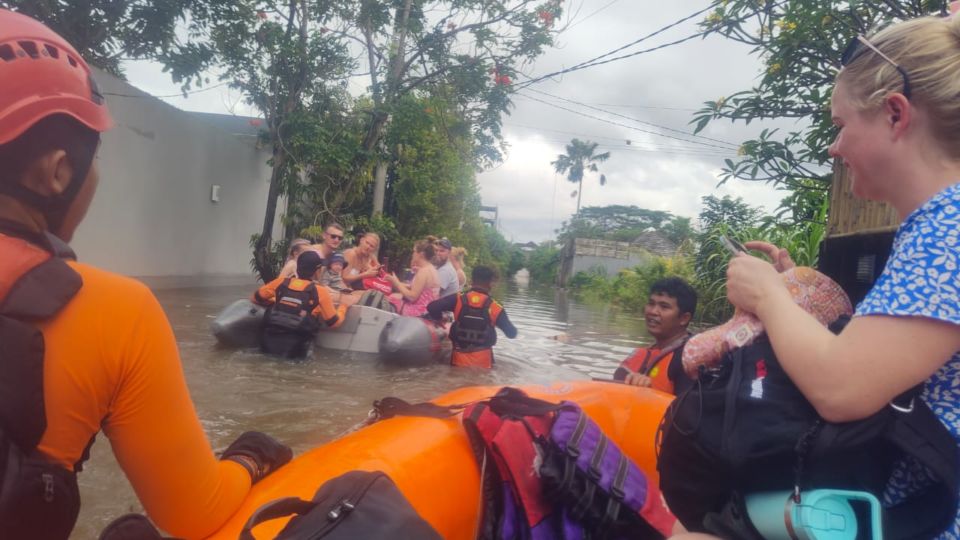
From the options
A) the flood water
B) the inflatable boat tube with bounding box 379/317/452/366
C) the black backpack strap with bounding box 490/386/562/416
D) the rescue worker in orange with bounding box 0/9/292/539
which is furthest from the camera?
the inflatable boat tube with bounding box 379/317/452/366

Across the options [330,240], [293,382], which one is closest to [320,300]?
[293,382]

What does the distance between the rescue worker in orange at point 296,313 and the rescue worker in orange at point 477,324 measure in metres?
1.40

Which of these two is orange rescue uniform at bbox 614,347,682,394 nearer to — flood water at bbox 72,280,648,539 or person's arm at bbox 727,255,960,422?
flood water at bbox 72,280,648,539

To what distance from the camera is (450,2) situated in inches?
500

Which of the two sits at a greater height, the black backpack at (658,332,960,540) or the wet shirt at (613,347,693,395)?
the black backpack at (658,332,960,540)

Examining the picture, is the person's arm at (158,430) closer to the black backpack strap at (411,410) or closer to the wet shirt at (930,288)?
the black backpack strap at (411,410)

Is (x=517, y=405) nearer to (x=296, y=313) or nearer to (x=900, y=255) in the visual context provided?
(x=900, y=255)

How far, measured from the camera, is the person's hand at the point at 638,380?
361 cm

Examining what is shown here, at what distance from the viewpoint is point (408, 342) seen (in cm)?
682

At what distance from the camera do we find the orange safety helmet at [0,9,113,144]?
3.70 feet

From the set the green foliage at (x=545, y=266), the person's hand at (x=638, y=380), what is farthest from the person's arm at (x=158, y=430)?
the green foliage at (x=545, y=266)

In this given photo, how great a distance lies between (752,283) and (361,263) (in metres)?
8.09

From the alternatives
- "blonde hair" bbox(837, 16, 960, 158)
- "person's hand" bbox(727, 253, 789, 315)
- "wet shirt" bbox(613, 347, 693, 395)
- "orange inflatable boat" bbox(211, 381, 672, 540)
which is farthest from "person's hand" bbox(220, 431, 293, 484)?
"wet shirt" bbox(613, 347, 693, 395)

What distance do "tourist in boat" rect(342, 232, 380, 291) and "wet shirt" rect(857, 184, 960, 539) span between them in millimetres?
8026
